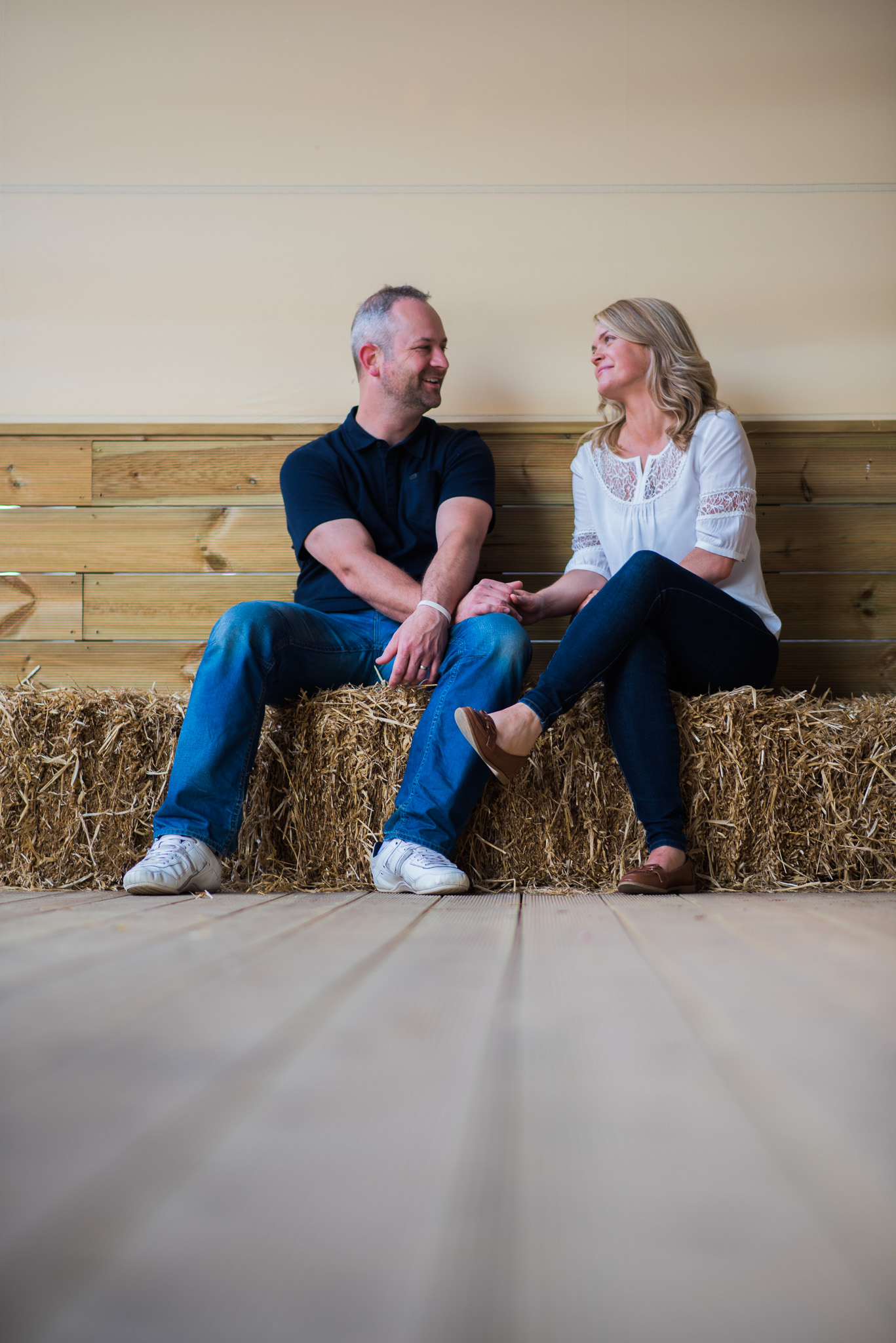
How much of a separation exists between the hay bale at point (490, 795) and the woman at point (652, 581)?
0.32ft

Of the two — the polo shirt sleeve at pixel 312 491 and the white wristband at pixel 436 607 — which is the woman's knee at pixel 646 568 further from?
the polo shirt sleeve at pixel 312 491

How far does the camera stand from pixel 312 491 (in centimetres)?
193

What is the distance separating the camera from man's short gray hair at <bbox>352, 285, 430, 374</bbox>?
206 centimetres

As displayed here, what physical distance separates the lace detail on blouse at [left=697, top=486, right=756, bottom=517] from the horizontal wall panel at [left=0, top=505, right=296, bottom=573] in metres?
1.09

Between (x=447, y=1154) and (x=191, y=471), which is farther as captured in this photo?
(x=191, y=471)

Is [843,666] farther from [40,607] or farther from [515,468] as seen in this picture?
[40,607]

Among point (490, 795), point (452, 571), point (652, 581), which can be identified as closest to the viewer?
point (652, 581)

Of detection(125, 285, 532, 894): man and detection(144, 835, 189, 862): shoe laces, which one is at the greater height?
detection(125, 285, 532, 894): man

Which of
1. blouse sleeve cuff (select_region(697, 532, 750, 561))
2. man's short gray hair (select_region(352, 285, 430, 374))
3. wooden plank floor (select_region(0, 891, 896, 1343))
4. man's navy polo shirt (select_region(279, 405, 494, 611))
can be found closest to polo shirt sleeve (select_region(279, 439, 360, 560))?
man's navy polo shirt (select_region(279, 405, 494, 611))

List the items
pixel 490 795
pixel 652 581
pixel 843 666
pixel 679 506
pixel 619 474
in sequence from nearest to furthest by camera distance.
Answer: pixel 652 581 < pixel 490 795 < pixel 679 506 < pixel 619 474 < pixel 843 666

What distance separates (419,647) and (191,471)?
42.0 inches

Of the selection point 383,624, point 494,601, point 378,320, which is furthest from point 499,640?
point 378,320

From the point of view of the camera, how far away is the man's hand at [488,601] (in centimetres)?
171

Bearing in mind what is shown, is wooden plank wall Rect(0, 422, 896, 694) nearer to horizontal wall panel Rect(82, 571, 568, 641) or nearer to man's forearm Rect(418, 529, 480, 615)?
horizontal wall panel Rect(82, 571, 568, 641)
